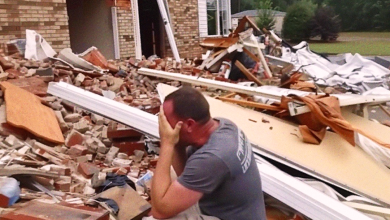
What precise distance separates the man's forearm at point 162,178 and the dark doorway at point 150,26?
13.0m

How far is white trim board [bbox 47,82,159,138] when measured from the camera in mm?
4055

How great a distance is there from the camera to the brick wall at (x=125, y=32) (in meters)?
11.4

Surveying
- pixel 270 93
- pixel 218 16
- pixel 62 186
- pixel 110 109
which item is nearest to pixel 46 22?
pixel 110 109

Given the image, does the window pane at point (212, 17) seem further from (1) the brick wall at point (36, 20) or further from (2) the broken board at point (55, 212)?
(2) the broken board at point (55, 212)

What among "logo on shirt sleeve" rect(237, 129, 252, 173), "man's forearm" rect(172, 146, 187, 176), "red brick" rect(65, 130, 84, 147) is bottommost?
"red brick" rect(65, 130, 84, 147)

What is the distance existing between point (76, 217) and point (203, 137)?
0.85m

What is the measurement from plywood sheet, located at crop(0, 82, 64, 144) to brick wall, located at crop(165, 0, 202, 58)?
31.6 feet

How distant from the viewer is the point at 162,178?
88.7 inches

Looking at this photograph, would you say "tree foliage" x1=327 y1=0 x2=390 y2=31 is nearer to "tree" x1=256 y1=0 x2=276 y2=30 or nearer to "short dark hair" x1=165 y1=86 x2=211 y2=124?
"tree" x1=256 y1=0 x2=276 y2=30

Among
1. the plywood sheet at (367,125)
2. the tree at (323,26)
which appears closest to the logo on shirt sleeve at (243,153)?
the plywood sheet at (367,125)

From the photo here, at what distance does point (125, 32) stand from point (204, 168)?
9.87 metres

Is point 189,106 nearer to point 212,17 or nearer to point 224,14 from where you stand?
point 212,17

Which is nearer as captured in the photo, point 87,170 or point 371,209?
point 371,209

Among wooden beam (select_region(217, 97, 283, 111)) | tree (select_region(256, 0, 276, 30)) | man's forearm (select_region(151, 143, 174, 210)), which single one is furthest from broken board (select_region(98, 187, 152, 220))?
tree (select_region(256, 0, 276, 30))
